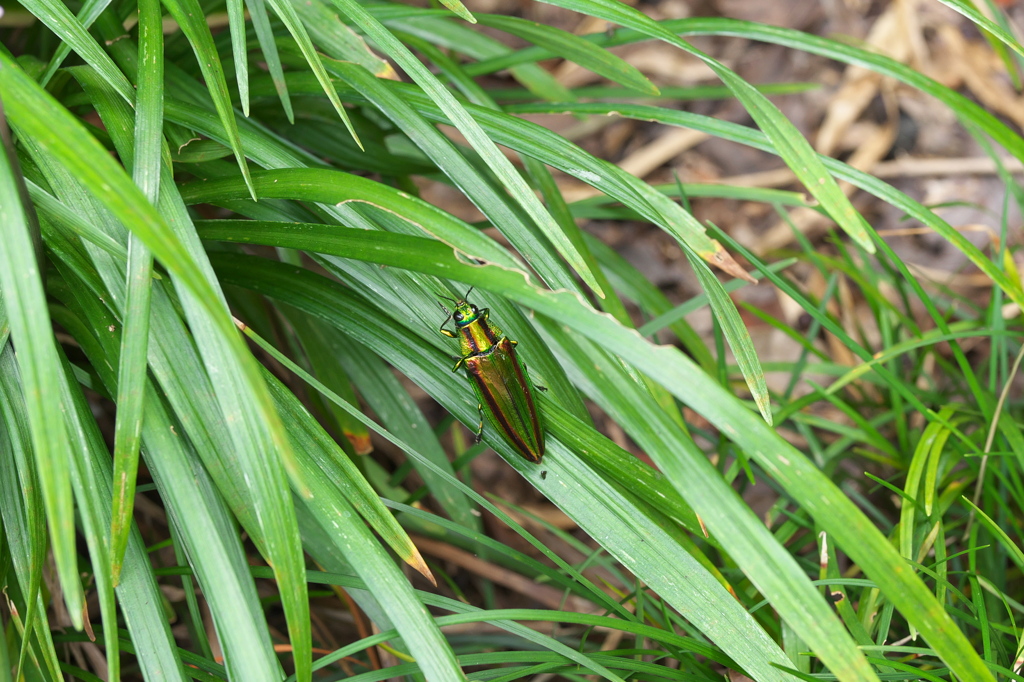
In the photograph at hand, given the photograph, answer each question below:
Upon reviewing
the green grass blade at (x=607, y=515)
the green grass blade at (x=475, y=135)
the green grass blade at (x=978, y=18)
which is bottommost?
the green grass blade at (x=607, y=515)

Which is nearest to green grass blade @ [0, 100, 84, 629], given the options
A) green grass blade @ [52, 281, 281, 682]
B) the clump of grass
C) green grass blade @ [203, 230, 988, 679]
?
the clump of grass

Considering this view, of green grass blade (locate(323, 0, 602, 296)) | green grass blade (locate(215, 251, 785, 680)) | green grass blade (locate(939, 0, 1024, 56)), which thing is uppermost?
green grass blade (locate(939, 0, 1024, 56))

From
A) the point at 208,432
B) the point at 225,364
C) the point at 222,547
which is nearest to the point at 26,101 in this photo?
the point at 225,364

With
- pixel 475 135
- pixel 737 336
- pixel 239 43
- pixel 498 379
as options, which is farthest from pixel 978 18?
pixel 239 43

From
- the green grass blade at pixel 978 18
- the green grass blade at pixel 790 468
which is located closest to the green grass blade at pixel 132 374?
the green grass blade at pixel 790 468

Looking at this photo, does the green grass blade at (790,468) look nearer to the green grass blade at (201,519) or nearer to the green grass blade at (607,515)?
the green grass blade at (607,515)

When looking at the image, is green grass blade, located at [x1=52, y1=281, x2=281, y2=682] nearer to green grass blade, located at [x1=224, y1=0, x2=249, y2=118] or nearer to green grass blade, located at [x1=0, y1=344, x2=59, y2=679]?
green grass blade, located at [x1=0, y1=344, x2=59, y2=679]

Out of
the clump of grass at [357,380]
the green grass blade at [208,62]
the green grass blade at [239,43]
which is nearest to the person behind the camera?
the clump of grass at [357,380]

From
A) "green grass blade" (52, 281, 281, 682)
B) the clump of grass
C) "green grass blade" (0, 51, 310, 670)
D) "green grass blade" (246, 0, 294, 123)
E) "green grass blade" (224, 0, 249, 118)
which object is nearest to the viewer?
"green grass blade" (0, 51, 310, 670)

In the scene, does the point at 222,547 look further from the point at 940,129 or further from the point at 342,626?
the point at 940,129
